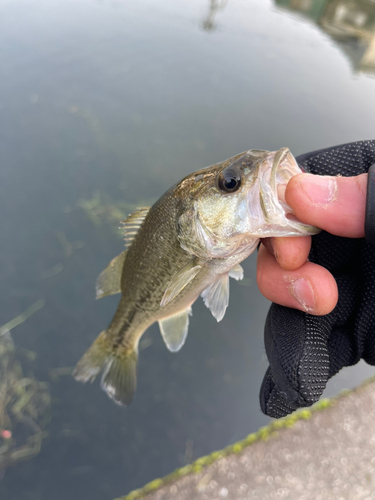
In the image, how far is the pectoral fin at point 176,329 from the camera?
1.98m

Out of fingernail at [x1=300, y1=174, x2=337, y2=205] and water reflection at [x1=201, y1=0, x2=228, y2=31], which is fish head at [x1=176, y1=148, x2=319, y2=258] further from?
water reflection at [x1=201, y1=0, x2=228, y2=31]

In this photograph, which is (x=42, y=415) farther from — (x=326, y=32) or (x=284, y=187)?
(x=326, y=32)

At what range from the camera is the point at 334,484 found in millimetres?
2291

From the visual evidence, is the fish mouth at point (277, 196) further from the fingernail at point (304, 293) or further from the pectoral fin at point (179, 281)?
the pectoral fin at point (179, 281)

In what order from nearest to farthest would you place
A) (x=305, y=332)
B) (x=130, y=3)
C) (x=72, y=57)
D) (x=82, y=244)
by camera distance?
(x=305, y=332) < (x=82, y=244) < (x=72, y=57) < (x=130, y=3)

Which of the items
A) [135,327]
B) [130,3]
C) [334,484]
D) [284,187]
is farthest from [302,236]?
[130,3]

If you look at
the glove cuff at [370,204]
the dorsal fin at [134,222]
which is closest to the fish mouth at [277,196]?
the glove cuff at [370,204]

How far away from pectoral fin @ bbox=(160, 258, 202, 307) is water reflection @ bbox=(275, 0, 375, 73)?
7572mm

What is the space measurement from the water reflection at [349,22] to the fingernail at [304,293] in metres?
7.50

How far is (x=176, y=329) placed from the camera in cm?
201

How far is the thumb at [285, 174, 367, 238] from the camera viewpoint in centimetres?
107

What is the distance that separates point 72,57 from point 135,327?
19.6 feet

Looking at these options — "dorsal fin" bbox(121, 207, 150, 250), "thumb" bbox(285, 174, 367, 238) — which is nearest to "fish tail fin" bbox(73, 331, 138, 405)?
"dorsal fin" bbox(121, 207, 150, 250)

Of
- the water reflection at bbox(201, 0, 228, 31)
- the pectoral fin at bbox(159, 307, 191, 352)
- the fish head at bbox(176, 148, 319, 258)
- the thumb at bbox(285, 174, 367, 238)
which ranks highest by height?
the water reflection at bbox(201, 0, 228, 31)
